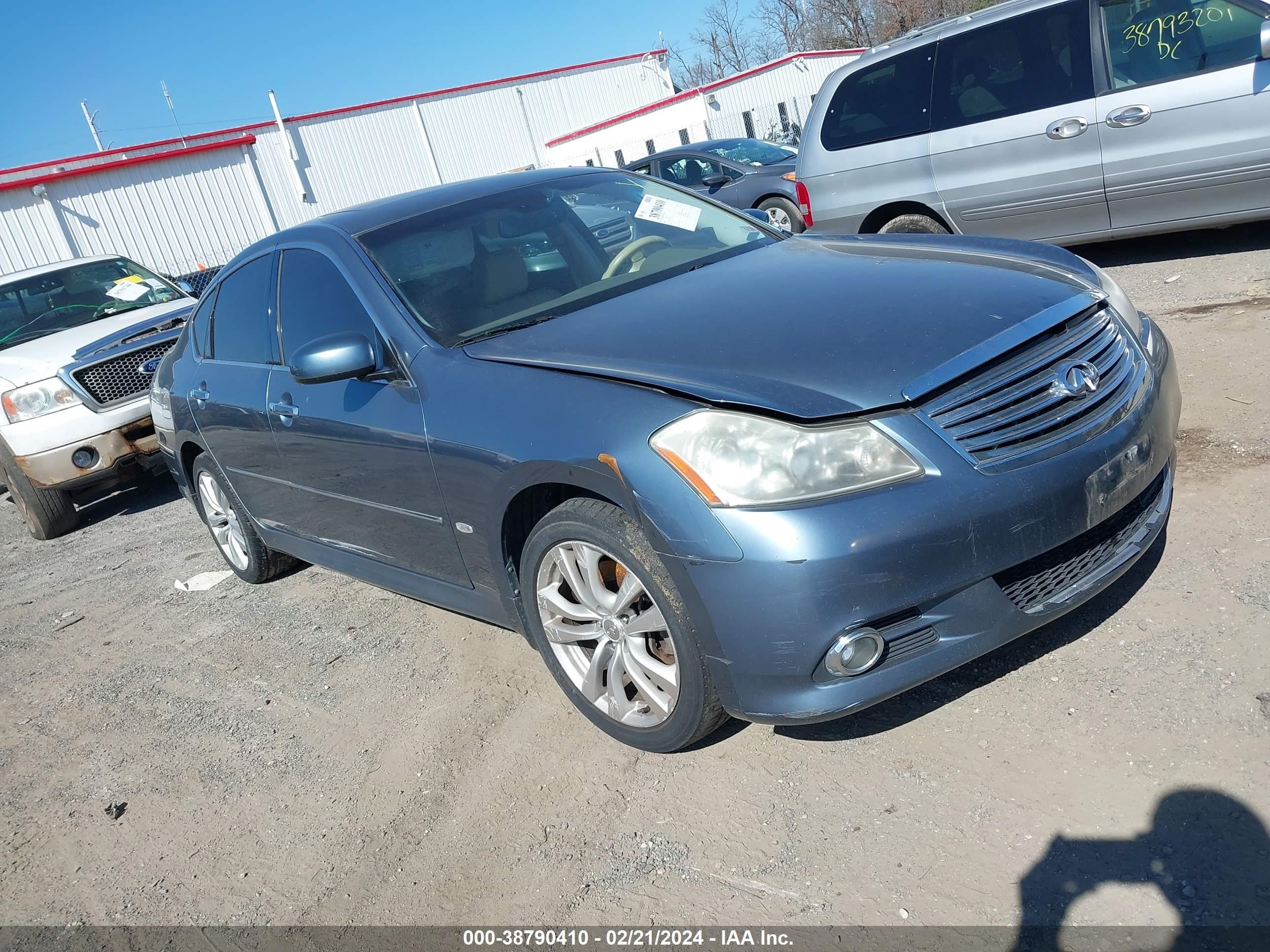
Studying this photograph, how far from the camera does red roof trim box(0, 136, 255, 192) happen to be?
2314cm

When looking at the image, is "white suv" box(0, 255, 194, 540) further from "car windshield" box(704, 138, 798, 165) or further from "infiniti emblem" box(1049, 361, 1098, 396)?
"car windshield" box(704, 138, 798, 165)

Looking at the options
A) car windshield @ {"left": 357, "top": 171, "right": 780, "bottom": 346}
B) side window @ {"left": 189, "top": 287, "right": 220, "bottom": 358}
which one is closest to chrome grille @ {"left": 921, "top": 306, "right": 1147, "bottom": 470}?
car windshield @ {"left": 357, "top": 171, "right": 780, "bottom": 346}

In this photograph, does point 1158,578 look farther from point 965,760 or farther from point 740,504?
point 740,504

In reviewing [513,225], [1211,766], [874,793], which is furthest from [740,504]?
[513,225]

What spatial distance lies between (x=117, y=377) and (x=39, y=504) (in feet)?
3.56

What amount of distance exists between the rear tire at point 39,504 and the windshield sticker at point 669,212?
5198 millimetres

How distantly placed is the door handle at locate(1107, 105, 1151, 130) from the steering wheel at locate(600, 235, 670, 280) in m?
3.95

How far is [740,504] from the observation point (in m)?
2.33

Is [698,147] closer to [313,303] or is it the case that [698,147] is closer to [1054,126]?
[1054,126]

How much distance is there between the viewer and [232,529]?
517 cm

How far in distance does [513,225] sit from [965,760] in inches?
95.9

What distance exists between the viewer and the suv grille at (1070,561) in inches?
98.4

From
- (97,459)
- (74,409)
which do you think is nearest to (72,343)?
(74,409)

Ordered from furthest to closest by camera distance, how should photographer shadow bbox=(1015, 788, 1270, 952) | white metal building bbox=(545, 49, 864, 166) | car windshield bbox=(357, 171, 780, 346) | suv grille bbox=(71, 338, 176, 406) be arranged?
white metal building bbox=(545, 49, 864, 166) < suv grille bbox=(71, 338, 176, 406) < car windshield bbox=(357, 171, 780, 346) < photographer shadow bbox=(1015, 788, 1270, 952)
